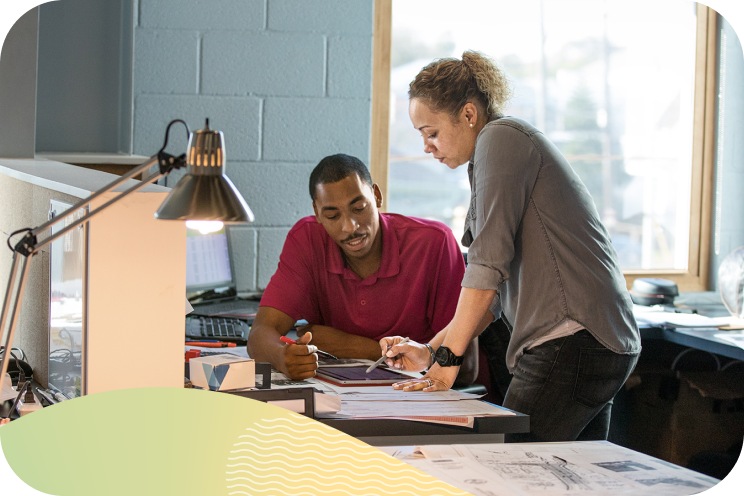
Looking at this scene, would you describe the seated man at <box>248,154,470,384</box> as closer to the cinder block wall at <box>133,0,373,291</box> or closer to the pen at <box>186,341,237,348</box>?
the pen at <box>186,341,237,348</box>

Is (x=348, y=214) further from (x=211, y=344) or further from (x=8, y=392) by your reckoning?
(x=8, y=392)

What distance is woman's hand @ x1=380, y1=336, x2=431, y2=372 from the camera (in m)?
2.07

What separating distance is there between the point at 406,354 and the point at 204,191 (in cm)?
99

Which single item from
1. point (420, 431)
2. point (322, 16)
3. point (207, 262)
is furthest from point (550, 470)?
point (322, 16)

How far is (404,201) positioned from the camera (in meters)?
3.74

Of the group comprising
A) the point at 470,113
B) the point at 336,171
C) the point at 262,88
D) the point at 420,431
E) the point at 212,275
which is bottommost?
the point at 420,431

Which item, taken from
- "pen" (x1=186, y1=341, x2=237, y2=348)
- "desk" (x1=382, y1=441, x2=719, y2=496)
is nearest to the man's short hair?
"pen" (x1=186, y1=341, x2=237, y2=348)

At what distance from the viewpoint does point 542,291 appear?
2021mm

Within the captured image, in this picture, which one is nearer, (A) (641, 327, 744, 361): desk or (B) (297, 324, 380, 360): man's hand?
(B) (297, 324, 380, 360): man's hand

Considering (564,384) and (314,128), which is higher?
(314,128)

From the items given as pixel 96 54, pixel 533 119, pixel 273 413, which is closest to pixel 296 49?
pixel 96 54

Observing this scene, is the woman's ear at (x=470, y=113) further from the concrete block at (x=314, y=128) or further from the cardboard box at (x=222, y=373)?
the concrete block at (x=314, y=128)

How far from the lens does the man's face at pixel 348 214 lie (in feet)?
7.97

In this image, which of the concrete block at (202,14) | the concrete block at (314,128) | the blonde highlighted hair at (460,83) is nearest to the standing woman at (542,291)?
the blonde highlighted hair at (460,83)
